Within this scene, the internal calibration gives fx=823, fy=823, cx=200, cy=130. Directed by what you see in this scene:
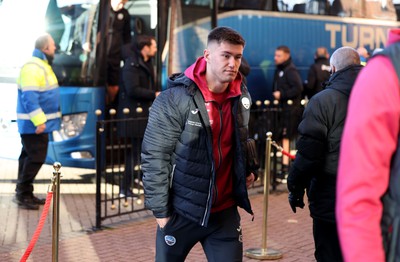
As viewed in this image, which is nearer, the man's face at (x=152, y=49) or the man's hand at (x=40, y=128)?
the man's hand at (x=40, y=128)

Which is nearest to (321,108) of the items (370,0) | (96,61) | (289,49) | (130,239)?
(130,239)

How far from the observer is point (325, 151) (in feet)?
17.0

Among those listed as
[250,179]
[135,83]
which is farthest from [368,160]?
[135,83]

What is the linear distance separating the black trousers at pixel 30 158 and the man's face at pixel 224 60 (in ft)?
18.3

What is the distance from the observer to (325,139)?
16.9ft

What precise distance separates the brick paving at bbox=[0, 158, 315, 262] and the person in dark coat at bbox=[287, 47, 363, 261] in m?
2.61

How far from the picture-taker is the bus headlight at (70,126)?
11016 mm

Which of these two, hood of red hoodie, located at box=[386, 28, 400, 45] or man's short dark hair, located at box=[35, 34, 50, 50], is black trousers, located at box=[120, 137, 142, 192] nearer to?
man's short dark hair, located at box=[35, 34, 50, 50]

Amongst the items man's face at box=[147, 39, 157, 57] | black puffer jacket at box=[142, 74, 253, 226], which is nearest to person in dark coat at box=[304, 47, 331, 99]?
man's face at box=[147, 39, 157, 57]

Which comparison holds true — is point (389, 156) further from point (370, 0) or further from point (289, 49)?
point (370, 0)

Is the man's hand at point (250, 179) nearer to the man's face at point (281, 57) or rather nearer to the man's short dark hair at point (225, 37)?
the man's short dark hair at point (225, 37)

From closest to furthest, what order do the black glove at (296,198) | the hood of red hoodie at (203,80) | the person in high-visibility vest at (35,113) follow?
the hood of red hoodie at (203,80)
the black glove at (296,198)
the person in high-visibility vest at (35,113)

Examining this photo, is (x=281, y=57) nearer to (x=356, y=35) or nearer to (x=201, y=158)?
(x=356, y=35)

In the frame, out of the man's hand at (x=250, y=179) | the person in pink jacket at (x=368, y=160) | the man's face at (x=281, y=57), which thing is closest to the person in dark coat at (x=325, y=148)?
the man's hand at (x=250, y=179)
